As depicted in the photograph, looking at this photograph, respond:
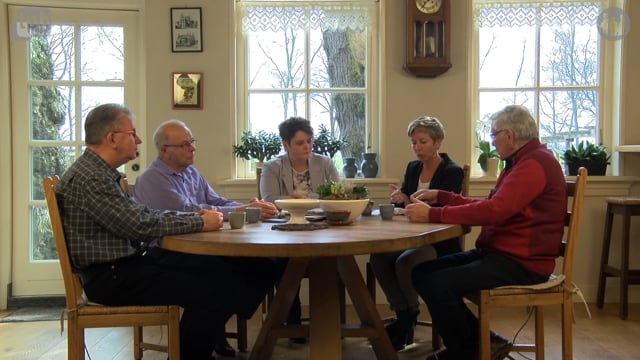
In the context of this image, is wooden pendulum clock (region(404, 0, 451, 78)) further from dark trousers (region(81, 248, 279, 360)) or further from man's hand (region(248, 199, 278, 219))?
dark trousers (region(81, 248, 279, 360))

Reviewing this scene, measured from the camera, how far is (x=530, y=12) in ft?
11.5

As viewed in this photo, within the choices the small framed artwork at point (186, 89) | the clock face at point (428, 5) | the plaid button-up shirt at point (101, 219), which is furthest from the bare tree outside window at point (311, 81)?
the plaid button-up shirt at point (101, 219)

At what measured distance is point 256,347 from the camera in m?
2.13

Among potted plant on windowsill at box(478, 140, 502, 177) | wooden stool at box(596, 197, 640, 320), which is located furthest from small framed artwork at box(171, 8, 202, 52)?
wooden stool at box(596, 197, 640, 320)

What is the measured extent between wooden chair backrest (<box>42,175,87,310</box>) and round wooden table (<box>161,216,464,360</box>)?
13.5 inches

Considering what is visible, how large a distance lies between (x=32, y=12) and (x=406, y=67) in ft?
8.15

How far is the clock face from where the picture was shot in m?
3.26

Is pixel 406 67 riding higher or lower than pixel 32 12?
lower

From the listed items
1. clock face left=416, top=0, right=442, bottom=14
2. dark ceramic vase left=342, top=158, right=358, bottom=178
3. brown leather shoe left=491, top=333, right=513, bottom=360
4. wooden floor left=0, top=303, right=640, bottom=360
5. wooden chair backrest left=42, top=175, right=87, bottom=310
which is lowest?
wooden floor left=0, top=303, right=640, bottom=360

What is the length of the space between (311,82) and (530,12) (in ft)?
5.12

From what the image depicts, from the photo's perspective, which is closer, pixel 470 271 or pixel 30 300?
pixel 470 271

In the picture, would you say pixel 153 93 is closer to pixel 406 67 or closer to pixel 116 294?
pixel 406 67

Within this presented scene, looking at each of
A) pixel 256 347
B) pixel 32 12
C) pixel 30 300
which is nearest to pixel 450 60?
pixel 256 347

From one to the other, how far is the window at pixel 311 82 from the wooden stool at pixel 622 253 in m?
1.58
